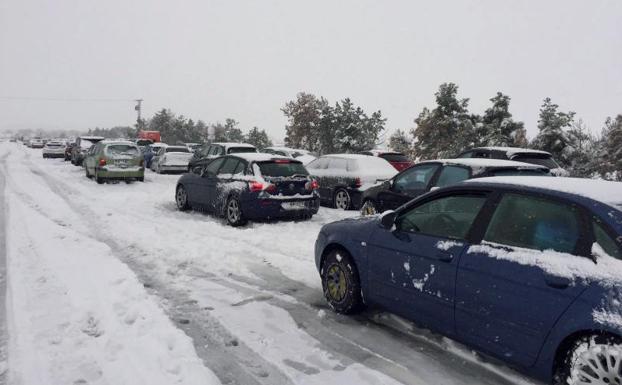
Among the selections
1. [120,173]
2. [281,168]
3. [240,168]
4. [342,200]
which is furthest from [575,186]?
[120,173]

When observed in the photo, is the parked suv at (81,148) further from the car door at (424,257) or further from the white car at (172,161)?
the car door at (424,257)

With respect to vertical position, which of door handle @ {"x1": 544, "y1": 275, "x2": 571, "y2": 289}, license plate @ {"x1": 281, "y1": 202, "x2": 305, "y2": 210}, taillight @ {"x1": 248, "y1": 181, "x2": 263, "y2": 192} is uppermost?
door handle @ {"x1": 544, "y1": 275, "x2": 571, "y2": 289}

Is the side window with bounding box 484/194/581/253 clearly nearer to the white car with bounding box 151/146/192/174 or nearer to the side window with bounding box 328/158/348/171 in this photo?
the side window with bounding box 328/158/348/171

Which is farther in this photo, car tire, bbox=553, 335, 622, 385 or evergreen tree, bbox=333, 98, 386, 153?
evergreen tree, bbox=333, 98, 386, 153

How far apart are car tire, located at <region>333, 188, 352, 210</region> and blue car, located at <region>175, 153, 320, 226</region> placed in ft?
6.95

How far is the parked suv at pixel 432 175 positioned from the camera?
7914mm

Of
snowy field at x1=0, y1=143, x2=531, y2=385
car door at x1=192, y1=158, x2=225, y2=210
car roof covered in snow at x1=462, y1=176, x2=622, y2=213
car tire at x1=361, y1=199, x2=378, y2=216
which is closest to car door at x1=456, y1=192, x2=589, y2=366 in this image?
car roof covered in snow at x1=462, y1=176, x2=622, y2=213

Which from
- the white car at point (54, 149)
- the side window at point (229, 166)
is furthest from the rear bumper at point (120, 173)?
the white car at point (54, 149)

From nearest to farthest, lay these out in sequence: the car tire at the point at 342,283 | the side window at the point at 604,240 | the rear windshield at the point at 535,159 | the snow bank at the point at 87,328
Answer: the side window at the point at 604,240
the snow bank at the point at 87,328
the car tire at the point at 342,283
the rear windshield at the point at 535,159

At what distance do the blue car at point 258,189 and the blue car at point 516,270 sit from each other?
5.47 meters

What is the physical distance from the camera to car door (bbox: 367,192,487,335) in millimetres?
3877

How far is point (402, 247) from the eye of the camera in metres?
4.34

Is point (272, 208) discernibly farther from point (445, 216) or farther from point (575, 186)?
point (575, 186)

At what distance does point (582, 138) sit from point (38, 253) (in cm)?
2898
